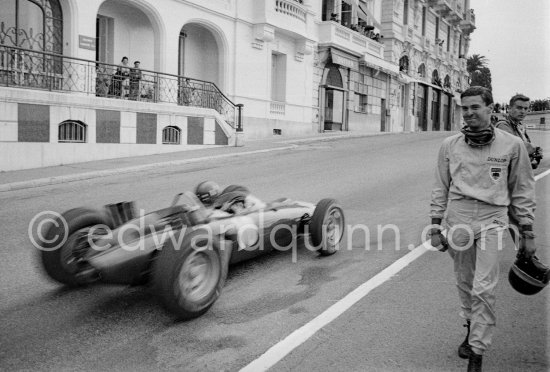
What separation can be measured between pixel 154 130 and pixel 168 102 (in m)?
1.63

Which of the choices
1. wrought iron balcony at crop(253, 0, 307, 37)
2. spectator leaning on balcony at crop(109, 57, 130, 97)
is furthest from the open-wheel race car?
wrought iron balcony at crop(253, 0, 307, 37)

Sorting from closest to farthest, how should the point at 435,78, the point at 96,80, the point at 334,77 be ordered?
the point at 96,80 < the point at 334,77 < the point at 435,78

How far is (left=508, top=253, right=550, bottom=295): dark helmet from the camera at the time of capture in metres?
3.59

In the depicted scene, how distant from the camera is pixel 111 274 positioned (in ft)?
13.3

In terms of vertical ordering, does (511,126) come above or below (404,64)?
below

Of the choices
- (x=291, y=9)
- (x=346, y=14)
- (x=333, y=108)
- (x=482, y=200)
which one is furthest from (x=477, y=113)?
(x=346, y=14)

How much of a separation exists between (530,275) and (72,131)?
516 inches

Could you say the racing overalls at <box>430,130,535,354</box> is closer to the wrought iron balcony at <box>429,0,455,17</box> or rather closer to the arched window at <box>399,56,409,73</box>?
the arched window at <box>399,56,409,73</box>

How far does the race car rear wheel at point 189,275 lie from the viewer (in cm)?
391

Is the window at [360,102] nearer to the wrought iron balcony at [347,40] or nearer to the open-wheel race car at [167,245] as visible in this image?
the wrought iron balcony at [347,40]

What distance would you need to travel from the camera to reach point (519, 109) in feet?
19.7

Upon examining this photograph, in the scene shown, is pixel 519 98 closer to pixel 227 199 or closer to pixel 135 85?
pixel 227 199

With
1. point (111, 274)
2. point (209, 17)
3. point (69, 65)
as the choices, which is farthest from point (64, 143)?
point (111, 274)

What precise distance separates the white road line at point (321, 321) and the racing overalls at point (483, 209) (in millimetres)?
1075
